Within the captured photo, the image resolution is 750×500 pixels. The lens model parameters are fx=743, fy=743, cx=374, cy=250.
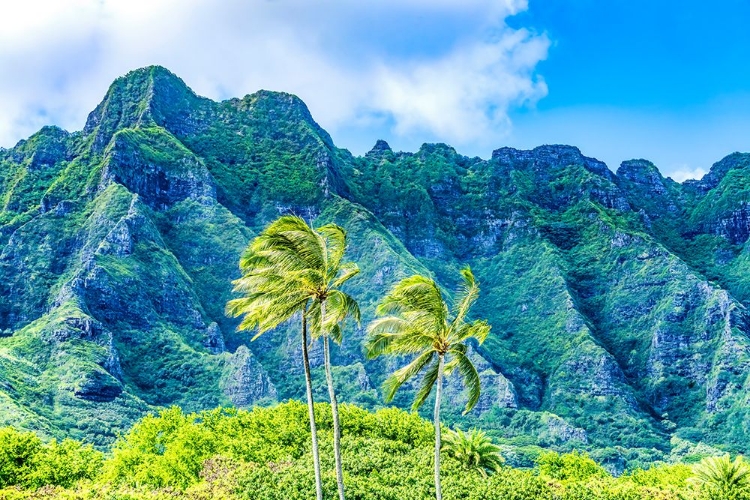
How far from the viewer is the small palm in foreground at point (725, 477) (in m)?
44.1

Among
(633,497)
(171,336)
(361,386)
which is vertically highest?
(171,336)

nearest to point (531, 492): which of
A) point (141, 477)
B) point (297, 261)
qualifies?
point (297, 261)

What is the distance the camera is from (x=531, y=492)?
138 feet

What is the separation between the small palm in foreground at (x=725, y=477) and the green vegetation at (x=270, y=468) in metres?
0.29

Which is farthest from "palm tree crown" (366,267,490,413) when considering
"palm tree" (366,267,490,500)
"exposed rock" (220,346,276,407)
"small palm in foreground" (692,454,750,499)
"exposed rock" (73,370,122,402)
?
"exposed rock" (220,346,276,407)

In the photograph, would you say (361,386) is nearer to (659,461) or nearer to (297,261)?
(659,461)

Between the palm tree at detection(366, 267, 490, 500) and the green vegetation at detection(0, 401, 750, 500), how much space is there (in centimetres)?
863

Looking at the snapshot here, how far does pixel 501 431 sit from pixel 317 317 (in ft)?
548

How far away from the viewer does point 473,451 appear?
161ft

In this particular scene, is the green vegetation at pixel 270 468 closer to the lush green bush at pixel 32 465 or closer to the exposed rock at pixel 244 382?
the lush green bush at pixel 32 465

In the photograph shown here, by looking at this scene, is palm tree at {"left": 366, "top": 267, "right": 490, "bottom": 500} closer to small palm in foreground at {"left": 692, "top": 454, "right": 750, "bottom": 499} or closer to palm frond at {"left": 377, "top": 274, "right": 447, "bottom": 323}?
palm frond at {"left": 377, "top": 274, "right": 447, "bottom": 323}

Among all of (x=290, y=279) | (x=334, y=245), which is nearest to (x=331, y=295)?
(x=290, y=279)

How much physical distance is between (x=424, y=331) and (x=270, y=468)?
1576cm

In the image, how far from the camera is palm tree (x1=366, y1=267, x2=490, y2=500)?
34.0 metres
